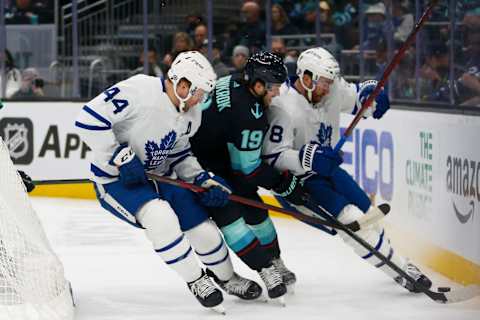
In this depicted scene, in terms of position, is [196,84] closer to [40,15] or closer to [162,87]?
[162,87]

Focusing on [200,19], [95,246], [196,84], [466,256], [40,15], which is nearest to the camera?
[196,84]

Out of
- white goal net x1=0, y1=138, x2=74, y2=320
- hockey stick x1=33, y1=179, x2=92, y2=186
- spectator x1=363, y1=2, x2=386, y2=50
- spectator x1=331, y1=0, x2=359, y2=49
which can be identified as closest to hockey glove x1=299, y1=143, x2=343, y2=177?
white goal net x1=0, y1=138, x2=74, y2=320

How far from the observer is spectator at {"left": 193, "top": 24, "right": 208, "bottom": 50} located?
320 inches

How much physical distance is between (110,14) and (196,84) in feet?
14.5

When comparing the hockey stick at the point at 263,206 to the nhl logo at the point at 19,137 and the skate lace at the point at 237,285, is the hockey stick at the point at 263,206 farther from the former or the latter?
the nhl logo at the point at 19,137

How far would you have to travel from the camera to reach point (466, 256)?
482 centimetres

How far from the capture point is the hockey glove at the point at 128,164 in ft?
13.4

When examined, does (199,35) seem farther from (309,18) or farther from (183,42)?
(309,18)

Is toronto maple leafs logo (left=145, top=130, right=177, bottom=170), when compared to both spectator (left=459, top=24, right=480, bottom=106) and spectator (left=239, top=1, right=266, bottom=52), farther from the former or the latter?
spectator (left=239, top=1, right=266, bottom=52)

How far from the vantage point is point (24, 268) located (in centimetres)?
396

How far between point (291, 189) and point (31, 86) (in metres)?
4.31

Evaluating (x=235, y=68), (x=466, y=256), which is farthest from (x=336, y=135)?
(x=235, y=68)

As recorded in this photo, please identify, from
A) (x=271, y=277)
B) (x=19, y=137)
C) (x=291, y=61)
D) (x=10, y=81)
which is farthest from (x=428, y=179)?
(x=10, y=81)

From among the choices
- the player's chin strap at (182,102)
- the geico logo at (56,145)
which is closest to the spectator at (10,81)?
the geico logo at (56,145)
